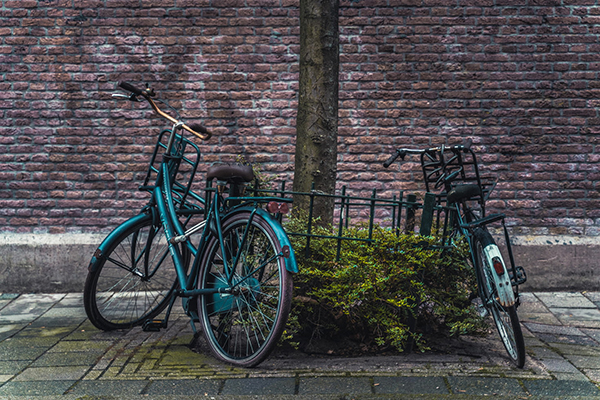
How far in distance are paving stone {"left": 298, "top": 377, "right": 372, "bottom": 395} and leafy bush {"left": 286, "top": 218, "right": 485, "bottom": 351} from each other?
1.20 ft

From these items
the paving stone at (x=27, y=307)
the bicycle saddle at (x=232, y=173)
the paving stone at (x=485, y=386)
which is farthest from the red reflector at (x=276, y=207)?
the paving stone at (x=27, y=307)

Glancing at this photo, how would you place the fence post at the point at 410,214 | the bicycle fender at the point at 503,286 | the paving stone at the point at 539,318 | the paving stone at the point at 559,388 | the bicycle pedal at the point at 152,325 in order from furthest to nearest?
the paving stone at the point at 539,318 < the bicycle pedal at the point at 152,325 < the fence post at the point at 410,214 < the bicycle fender at the point at 503,286 < the paving stone at the point at 559,388

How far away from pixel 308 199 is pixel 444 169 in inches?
35.5

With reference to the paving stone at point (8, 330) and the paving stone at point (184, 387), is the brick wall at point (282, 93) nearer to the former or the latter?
the paving stone at point (8, 330)

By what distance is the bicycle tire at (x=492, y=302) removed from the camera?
3273 millimetres

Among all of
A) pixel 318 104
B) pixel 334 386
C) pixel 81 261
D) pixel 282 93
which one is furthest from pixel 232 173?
pixel 81 261

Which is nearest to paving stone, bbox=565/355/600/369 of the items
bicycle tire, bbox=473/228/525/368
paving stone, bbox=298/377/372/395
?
bicycle tire, bbox=473/228/525/368

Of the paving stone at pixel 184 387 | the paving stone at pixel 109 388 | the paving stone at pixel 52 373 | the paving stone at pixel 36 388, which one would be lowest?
the paving stone at pixel 52 373

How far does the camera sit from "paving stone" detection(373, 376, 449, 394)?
297cm

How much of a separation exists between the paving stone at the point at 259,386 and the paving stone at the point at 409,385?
1.48ft

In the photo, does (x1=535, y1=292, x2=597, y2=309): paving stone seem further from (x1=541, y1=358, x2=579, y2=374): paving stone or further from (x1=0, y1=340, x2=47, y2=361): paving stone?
(x1=0, y1=340, x2=47, y2=361): paving stone

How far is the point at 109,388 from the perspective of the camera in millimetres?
3100

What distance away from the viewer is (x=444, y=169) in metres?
3.77

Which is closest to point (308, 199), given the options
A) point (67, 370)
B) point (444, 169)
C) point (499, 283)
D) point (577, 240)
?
point (444, 169)
